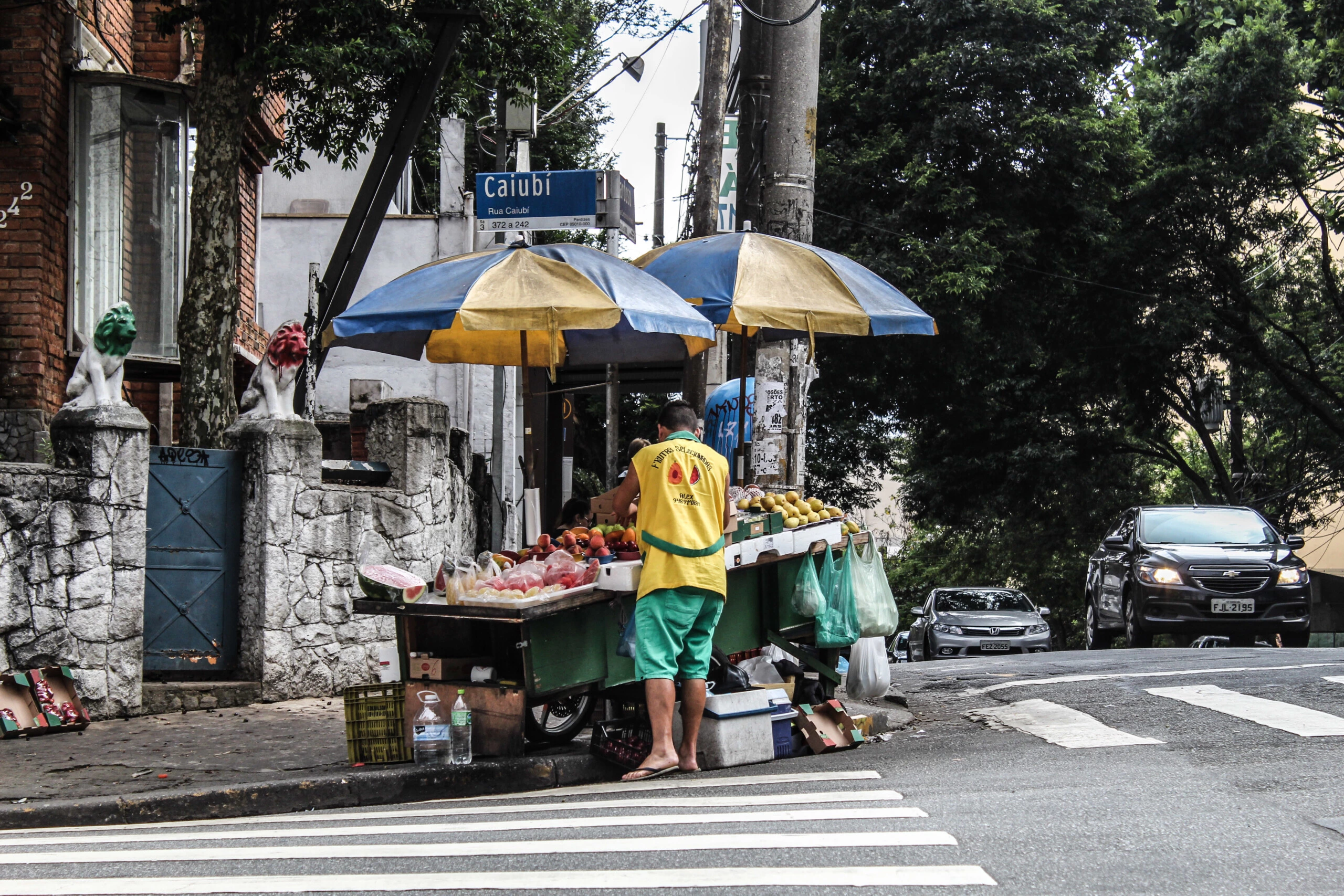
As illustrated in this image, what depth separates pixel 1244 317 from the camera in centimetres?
2462

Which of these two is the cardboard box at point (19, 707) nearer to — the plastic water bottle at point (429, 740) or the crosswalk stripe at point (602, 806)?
the crosswalk stripe at point (602, 806)

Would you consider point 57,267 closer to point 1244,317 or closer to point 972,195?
point 972,195

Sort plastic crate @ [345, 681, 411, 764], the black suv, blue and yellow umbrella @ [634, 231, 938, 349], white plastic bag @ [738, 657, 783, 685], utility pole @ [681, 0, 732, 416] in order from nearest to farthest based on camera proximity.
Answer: plastic crate @ [345, 681, 411, 764] < blue and yellow umbrella @ [634, 231, 938, 349] < white plastic bag @ [738, 657, 783, 685] < utility pole @ [681, 0, 732, 416] < the black suv

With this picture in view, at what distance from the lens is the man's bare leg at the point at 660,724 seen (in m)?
7.39

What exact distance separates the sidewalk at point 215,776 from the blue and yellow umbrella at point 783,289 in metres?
2.91

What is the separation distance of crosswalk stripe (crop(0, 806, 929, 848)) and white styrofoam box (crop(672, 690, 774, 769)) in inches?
71.5

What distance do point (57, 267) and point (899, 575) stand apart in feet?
126

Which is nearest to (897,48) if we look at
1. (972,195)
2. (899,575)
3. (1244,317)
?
(972,195)

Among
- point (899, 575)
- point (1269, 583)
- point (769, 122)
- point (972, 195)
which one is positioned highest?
point (972, 195)

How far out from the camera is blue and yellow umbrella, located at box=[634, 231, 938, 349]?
Answer: 863 centimetres

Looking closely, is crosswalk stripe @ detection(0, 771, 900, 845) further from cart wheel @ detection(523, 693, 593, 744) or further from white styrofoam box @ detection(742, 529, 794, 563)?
white styrofoam box @ detection(742, 529, 794, 563)

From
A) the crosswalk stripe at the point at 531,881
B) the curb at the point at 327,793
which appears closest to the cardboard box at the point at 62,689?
the curb at the point at 327,793

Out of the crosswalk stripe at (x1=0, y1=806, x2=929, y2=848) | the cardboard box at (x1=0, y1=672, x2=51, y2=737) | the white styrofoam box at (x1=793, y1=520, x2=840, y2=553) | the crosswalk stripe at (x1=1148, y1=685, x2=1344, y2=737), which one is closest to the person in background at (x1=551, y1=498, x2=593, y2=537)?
the white styrofoam box at (x1=793, y1=520, x2=840, y2=553)

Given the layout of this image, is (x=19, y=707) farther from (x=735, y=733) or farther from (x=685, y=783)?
(x=735, y=733)
